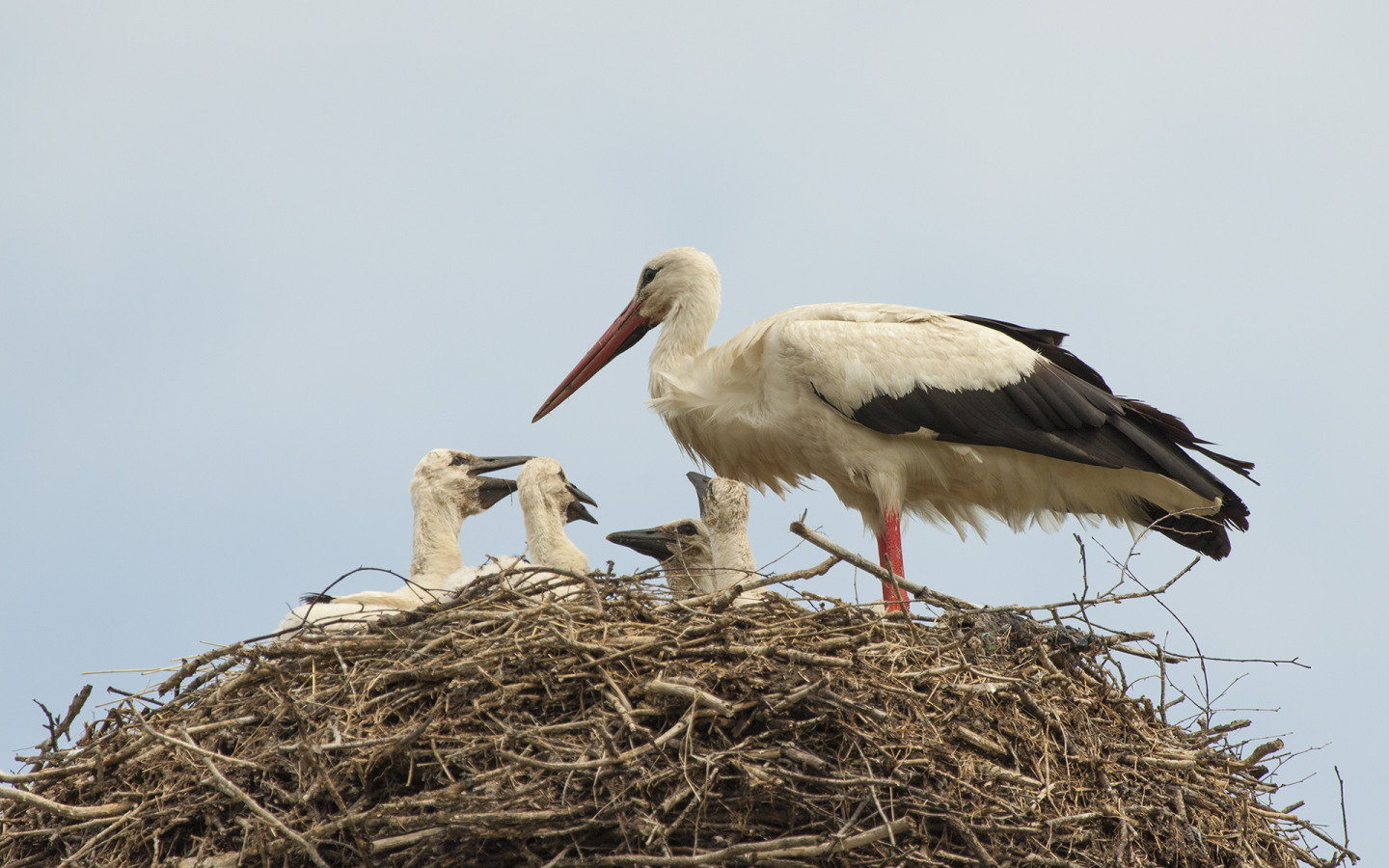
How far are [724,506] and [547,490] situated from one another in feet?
2.53

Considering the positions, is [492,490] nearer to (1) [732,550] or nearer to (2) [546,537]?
(2) [546,537]

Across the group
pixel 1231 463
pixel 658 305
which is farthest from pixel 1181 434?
pixel 658 305

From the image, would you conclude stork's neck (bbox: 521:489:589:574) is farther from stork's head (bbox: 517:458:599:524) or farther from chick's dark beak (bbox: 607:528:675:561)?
chick's dark beak (bbox: 607:528:675:561)

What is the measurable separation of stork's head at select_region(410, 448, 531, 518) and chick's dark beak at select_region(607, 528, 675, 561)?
0.78m

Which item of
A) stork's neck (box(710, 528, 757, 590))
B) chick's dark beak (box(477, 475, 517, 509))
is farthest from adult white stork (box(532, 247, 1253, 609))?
chick's dark beak (box(477, 475, 517, 509))

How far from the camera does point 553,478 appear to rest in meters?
5.62

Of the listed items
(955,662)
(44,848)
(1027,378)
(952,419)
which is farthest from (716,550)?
(44,848)

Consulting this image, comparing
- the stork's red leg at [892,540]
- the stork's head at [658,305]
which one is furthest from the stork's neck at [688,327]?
the stork's red leg at [892,540]

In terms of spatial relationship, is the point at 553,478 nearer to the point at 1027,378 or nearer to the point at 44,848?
the point at 1027,378

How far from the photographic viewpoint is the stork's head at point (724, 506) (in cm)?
534

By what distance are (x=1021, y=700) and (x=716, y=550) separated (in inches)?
73.6

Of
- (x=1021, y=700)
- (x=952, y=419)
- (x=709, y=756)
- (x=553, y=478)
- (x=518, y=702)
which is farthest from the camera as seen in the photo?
(x=553, y=478)

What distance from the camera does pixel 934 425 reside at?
16.8 ft

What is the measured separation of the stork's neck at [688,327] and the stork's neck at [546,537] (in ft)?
2.15
